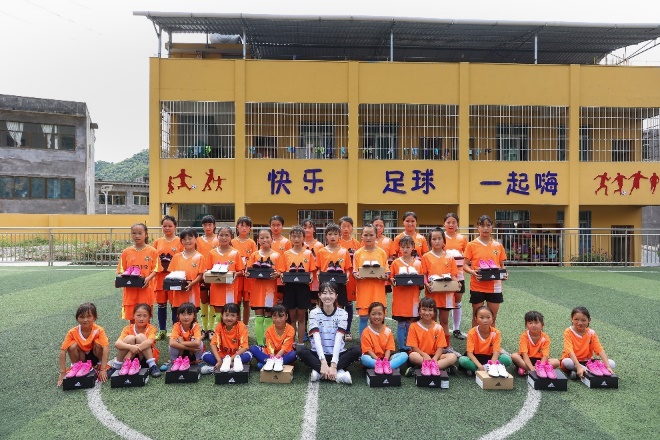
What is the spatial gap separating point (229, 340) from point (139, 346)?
3.28 ft

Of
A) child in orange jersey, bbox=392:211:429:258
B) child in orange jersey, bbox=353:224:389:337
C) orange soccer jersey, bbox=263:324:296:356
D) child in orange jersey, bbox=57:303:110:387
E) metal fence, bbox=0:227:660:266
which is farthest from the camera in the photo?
metal fence, bbox=0:227:660:266

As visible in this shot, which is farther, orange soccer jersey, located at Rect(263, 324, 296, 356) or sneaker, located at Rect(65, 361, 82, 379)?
orange soccer jersey, located at Rect(263, 324, 296, 356)

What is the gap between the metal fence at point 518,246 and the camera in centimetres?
1486

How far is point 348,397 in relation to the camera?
4566 mm

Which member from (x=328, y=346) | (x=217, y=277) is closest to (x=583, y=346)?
(x=328, y=346)

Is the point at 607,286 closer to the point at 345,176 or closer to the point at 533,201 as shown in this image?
the point at 533,201

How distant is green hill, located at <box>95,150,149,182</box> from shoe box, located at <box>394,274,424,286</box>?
2767 inches

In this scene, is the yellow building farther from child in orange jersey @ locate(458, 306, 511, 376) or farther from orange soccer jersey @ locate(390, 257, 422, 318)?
child in orange jersey @ locate(458, 306, 511, 376)

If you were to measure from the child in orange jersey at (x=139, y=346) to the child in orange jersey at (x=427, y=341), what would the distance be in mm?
2916

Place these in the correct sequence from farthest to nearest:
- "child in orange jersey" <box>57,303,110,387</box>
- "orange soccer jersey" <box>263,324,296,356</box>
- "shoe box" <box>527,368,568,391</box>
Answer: "orange soccer jersey" <box>263,324,296,356</box> < "child in orange jersey" <box>57,303,110,387</box> < "shoe box" <box>527,368,568,391</box>

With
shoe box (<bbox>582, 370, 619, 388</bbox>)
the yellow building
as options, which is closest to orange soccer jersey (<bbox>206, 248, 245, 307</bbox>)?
shoe box (<bbox>582, 370, 619, 388</bbox>)

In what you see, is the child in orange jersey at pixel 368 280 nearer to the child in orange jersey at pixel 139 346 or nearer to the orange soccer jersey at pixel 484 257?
the orange soccer jersey at pixel 484 257

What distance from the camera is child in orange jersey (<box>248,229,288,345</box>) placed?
19.7 ft

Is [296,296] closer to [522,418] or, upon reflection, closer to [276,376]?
[276,376]
